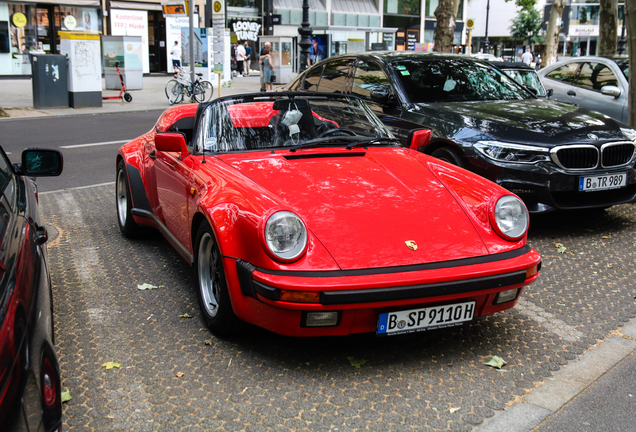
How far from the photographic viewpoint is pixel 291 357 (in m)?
3.53

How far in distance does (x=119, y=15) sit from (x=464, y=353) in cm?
3029

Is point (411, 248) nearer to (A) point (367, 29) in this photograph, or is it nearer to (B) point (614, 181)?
(B) point (614, 181)

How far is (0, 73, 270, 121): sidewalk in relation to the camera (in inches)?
644

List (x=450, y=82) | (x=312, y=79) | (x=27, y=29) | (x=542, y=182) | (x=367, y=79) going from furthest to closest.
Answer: (x=27, y=29), (x=312, y=79), (x=367, y=79), (x=450, y=82), (x=542, y=182)

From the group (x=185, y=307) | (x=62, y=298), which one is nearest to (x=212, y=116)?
(x=185, y=307)

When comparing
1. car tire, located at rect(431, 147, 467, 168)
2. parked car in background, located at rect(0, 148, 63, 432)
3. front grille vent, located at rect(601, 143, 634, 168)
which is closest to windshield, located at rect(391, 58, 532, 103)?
car tire, located at rect(431, 147, 467, 168)

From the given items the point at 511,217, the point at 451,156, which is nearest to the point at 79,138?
the point at 451,156

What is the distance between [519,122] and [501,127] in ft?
0.70

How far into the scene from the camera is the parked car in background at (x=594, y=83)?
10203 millimetres

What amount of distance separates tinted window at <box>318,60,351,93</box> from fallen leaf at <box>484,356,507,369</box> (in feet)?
14.8

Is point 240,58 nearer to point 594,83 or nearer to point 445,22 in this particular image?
point 445,22

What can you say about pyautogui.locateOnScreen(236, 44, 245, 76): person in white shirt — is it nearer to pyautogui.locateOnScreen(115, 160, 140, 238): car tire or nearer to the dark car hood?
the dark car hood

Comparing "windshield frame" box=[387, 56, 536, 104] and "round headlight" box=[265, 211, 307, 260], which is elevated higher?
"windshield frame" box=[387, 56, 536, 104]

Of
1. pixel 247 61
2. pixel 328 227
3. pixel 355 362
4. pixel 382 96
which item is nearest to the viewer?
pixel 328 227
